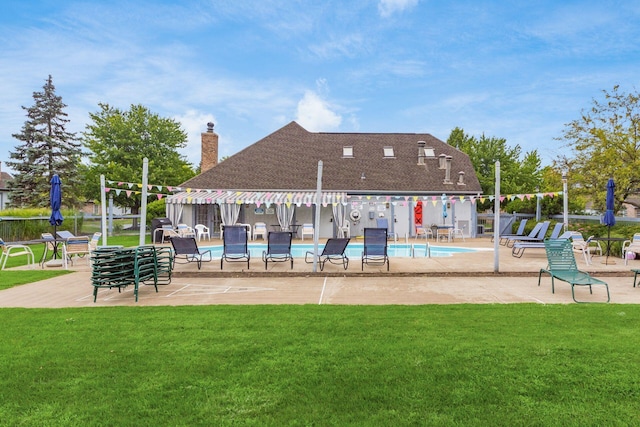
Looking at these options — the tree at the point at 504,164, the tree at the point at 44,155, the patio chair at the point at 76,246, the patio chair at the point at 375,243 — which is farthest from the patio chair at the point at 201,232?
the tree at the point at 504,164

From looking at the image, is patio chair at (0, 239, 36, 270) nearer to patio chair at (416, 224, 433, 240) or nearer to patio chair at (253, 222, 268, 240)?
patio chair at (253, 222, 268, 240)

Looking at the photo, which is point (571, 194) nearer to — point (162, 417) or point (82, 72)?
point (162, 417)

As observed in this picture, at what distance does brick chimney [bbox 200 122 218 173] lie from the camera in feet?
84.8

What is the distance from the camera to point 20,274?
942 centimetres

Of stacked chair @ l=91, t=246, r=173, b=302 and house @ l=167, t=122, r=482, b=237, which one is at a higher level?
house @ l=167, t=122, r=482, b=237

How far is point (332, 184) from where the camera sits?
2353 cm

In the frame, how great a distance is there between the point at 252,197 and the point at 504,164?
94.8 feet

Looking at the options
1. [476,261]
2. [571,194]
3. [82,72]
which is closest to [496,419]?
[476,261]

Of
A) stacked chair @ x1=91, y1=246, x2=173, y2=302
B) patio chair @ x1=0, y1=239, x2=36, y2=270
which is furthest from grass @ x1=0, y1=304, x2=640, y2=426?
patio chair @ x1=0, y1=239, x2=36, y2=270

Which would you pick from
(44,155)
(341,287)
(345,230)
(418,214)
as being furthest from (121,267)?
(44,155)

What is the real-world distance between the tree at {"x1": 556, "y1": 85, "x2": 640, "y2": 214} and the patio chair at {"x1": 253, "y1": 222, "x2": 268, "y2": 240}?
1571 cm

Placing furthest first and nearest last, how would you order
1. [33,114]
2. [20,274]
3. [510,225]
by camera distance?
[33,114], [510,225], [20,274]

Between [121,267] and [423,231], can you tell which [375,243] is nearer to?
[121,267]

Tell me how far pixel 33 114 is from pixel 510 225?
127ft
